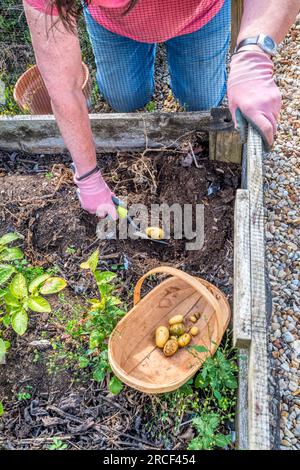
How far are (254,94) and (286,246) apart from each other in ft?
2.33

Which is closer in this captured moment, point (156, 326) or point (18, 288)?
point (18, 288)

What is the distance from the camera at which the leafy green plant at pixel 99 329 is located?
1599 millimetres

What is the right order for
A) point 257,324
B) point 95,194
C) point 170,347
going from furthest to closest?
point 95,194 < point 170,347 < point 257,324

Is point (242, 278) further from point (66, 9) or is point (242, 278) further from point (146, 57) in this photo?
point (146, 57)

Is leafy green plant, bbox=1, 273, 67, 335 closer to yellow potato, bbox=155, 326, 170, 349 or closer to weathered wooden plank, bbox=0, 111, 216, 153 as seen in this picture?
yellow potato, bbox=155, 326, 170, 349


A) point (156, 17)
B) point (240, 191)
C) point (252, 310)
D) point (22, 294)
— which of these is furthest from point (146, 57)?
point (252, 310)

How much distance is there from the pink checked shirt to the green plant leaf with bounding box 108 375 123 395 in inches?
52.9

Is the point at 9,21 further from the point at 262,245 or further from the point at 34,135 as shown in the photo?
the point at 262,245

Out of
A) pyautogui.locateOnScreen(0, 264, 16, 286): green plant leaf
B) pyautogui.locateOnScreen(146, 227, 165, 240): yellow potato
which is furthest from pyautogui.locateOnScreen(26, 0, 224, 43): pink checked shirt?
pyautogui.locateOnScreen(0, 264, 16, 286): green plant leaf

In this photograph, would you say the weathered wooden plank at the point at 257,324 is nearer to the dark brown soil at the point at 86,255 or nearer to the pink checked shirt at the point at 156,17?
the dark brown soil at the point at 86,255

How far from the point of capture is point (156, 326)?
5.80 feet

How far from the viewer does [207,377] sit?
1.61m

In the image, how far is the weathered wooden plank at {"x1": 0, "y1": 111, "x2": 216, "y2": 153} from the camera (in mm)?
2078
